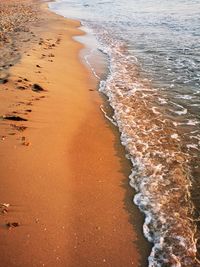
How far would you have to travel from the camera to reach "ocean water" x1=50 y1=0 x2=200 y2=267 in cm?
545

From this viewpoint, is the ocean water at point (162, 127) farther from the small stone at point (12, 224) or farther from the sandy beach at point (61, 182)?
the small stone at point (12, 224)

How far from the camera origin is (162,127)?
8.85 meters

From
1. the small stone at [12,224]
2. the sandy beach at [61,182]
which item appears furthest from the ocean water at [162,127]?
the small stone at [12,224]

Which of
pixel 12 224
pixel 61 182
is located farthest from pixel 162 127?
pixel 12 224

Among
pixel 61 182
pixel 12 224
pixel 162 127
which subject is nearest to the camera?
pixel 12 224

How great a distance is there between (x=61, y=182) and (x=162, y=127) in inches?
136

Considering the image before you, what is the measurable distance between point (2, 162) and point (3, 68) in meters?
6.04

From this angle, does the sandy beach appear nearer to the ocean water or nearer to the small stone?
the small stone

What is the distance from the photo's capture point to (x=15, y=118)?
8398mm

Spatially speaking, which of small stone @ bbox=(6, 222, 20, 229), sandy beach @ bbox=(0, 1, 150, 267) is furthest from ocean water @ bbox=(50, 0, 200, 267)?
small stone @ bbox=(6, 222, 20, 229)

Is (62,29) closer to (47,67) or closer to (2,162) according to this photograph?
(47,67)

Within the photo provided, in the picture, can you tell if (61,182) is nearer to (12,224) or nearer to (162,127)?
(12,224)

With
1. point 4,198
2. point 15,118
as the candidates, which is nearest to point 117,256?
point 4,198

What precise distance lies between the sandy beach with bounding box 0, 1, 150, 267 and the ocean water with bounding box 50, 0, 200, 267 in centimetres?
30
